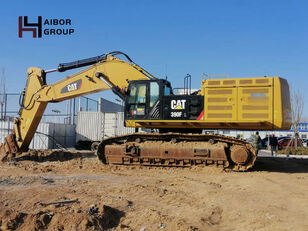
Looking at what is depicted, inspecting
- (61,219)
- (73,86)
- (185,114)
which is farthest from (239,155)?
(73,86)

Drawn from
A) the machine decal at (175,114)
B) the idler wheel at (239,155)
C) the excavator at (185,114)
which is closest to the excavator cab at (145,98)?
the excavator at (185,114)

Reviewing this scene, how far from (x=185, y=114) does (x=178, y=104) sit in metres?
0.45

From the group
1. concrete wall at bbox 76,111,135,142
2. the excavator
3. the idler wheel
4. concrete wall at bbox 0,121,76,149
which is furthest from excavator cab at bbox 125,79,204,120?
concrete wall at bbox 76,111,135,142

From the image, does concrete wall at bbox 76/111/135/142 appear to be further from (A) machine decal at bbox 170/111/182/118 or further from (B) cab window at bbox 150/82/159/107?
(A) machine decal at bbox 170/111/182/118

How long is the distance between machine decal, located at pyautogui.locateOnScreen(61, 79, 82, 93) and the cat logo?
446 centimetres

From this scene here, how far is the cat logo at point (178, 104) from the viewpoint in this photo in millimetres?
10448

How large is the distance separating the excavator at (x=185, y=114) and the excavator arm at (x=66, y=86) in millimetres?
43

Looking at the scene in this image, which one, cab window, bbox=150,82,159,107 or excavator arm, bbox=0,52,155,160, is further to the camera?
excavator arm, bbox=0,52,155,160

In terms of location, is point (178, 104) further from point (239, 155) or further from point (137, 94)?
point (239, 155)

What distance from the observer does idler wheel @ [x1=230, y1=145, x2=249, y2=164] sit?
980cm

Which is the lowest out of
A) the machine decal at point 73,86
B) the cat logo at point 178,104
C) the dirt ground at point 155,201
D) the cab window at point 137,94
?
the dirt ground at point 155,201

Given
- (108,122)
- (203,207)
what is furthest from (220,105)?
(108,122)

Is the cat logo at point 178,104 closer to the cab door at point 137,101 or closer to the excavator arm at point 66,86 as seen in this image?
the cab door at point 137,101

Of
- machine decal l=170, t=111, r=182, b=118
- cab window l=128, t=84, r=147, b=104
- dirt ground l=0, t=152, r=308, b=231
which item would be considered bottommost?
dirt ground l=0, t=152, r=308, b=231
